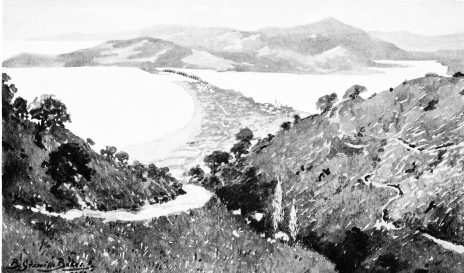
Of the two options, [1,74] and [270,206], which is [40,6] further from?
[270,206]

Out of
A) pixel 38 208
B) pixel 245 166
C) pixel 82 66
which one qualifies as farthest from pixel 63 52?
pixel 245 166

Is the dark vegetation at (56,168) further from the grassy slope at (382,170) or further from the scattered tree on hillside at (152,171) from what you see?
the grassy slope at (382,170)

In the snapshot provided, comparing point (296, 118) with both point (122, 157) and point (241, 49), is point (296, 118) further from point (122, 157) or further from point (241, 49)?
point (122, 157)

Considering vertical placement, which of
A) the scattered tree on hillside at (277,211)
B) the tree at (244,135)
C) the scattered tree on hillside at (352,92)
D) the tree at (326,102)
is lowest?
the scattered tree on hillside at (277,211)

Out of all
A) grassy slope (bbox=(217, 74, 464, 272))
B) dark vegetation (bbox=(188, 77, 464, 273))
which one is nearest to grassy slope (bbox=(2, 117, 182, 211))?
dark vegetation (bbox=(188, 77, 464, 273))
